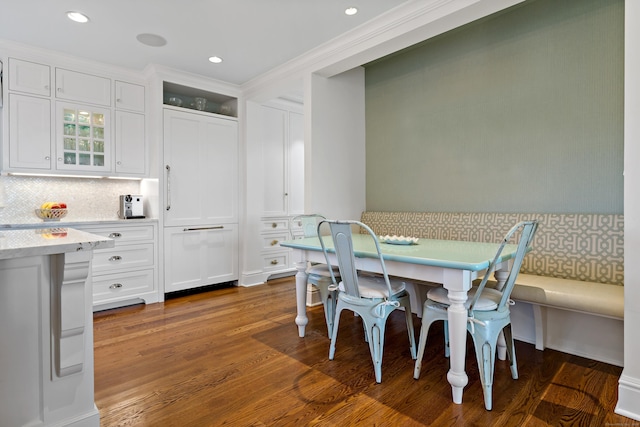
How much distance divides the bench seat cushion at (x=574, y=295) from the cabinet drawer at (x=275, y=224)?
3.00 m

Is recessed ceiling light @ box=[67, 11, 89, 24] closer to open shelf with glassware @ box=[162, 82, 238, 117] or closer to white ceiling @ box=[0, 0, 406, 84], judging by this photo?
white ceiling @ box=[0, 0, 406, 84]

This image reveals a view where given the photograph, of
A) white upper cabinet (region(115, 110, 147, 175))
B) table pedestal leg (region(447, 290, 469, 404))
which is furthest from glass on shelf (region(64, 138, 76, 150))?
table pedestal leg (region(447, 290, 469, 404))

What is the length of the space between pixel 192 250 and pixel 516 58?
3.66 m

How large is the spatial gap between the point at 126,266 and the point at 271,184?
76.8 inches

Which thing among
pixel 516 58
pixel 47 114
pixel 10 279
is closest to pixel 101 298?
pixel 47 114

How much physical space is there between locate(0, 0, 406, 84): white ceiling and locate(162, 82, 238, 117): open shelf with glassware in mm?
485

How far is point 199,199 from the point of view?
13.4 feet

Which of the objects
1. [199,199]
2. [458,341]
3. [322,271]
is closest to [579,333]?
[458,341]

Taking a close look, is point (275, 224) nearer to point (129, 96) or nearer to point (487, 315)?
point (129, 96)

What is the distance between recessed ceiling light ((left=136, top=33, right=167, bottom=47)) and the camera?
120 inches

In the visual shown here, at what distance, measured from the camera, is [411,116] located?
3676mm

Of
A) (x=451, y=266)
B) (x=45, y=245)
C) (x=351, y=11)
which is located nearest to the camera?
(x=45, y=245)

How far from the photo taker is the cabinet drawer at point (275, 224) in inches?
182

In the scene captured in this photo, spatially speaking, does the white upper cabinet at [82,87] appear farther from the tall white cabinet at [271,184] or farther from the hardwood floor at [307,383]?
the hardwood floor at [307,383]
